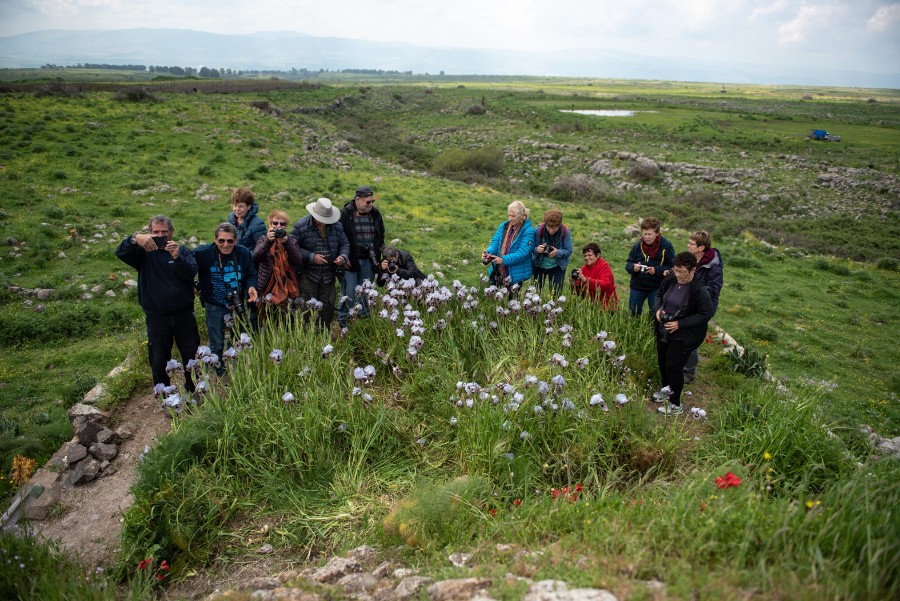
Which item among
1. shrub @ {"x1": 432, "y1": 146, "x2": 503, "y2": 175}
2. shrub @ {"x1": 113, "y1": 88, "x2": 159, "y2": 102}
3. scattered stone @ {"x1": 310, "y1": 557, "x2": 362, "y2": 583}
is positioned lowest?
scattered stone @ {"x1": 310, "y1": 557, "x2": 362, "y2": 583}

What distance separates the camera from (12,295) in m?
9.38

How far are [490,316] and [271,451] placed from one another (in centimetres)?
365

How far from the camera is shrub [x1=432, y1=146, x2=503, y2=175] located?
31797 mm

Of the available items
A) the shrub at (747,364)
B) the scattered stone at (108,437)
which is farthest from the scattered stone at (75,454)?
the shrub at (747,364)

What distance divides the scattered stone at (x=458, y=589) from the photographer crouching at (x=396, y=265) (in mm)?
4961

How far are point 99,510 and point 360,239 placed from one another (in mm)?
4707

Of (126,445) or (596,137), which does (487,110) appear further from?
(126,445)

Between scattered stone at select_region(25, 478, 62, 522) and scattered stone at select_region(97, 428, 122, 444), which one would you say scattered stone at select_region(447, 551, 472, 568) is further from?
scattered stone at select_region(97, 428, 122, 444)

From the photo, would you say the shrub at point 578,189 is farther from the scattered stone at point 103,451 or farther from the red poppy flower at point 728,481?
the scattered stone at point 103,451

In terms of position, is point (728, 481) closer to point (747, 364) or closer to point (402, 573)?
point (402, 573)

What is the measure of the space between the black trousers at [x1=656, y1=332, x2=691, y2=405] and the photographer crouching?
3.72 m

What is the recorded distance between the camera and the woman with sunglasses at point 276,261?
6557mm

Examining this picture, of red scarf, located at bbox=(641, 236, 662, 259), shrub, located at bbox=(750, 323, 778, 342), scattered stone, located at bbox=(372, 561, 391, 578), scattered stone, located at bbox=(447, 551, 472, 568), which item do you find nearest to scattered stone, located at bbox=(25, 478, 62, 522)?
scattered stone, located at bbox=(372, 561, 391, 578)

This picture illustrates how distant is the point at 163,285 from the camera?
5719mm
